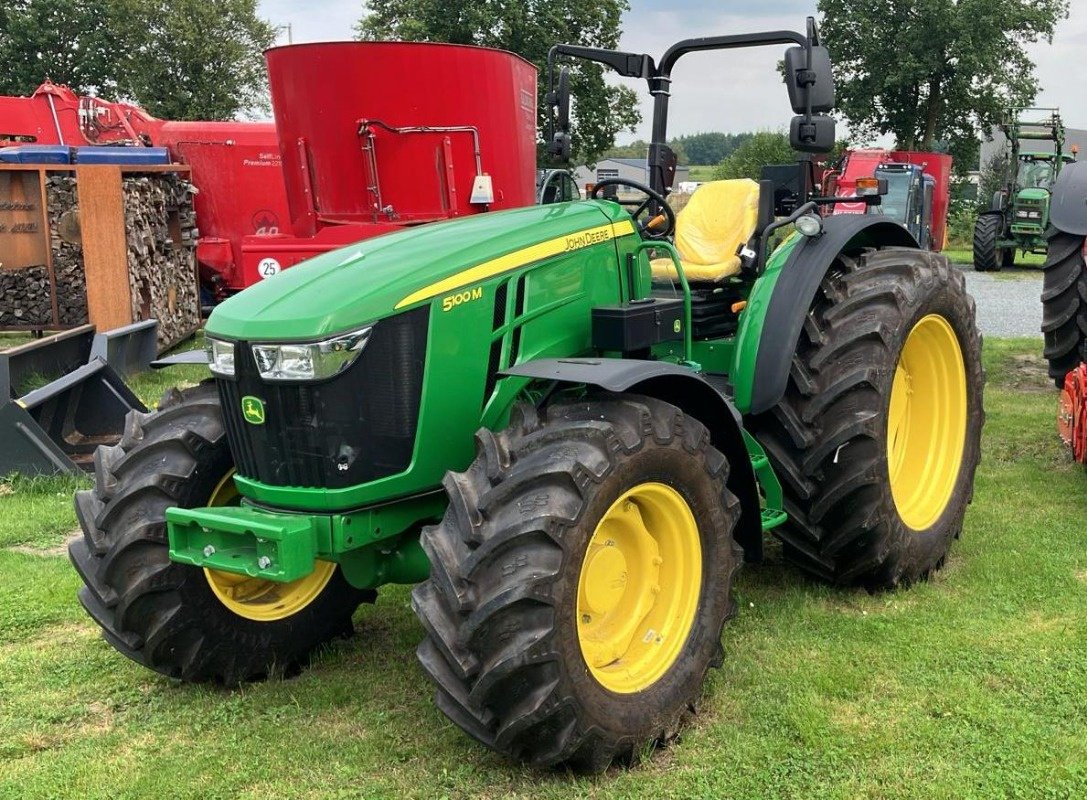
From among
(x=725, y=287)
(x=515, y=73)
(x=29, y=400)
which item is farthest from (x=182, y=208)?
(x=725, y=287)

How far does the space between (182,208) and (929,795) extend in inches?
429

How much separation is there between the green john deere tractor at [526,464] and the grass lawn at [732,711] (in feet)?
0.54

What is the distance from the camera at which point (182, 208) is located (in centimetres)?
1180

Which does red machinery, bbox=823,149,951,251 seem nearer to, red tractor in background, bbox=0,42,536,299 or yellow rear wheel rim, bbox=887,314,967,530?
red tractor in background, bbox=0,42,536,299

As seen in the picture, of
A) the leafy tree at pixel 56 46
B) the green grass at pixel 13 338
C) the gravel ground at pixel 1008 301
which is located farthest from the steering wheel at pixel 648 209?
the leafy tree at pixel 56 46

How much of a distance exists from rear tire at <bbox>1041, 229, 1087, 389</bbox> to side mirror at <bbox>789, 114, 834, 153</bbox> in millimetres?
3497

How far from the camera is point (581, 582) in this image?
9.37 ft

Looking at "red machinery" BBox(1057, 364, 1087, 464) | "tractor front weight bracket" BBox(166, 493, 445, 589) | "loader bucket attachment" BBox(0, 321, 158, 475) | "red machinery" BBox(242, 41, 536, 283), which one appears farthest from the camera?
"red machinery" BBox(242, 41, 536, 283)

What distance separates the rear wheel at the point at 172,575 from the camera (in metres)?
3.25

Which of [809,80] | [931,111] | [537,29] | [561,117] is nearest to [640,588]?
[809,80]

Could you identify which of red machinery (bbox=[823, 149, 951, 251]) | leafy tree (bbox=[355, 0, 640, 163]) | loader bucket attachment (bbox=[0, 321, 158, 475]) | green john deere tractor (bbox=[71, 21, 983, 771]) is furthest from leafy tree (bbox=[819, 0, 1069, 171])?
green john deere tractor (bbox=[71, 21, 983, 771])

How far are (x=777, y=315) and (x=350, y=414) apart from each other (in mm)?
1686

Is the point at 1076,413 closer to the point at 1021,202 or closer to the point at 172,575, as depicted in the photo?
the point at 172,575

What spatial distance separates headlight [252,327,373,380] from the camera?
2.86m
